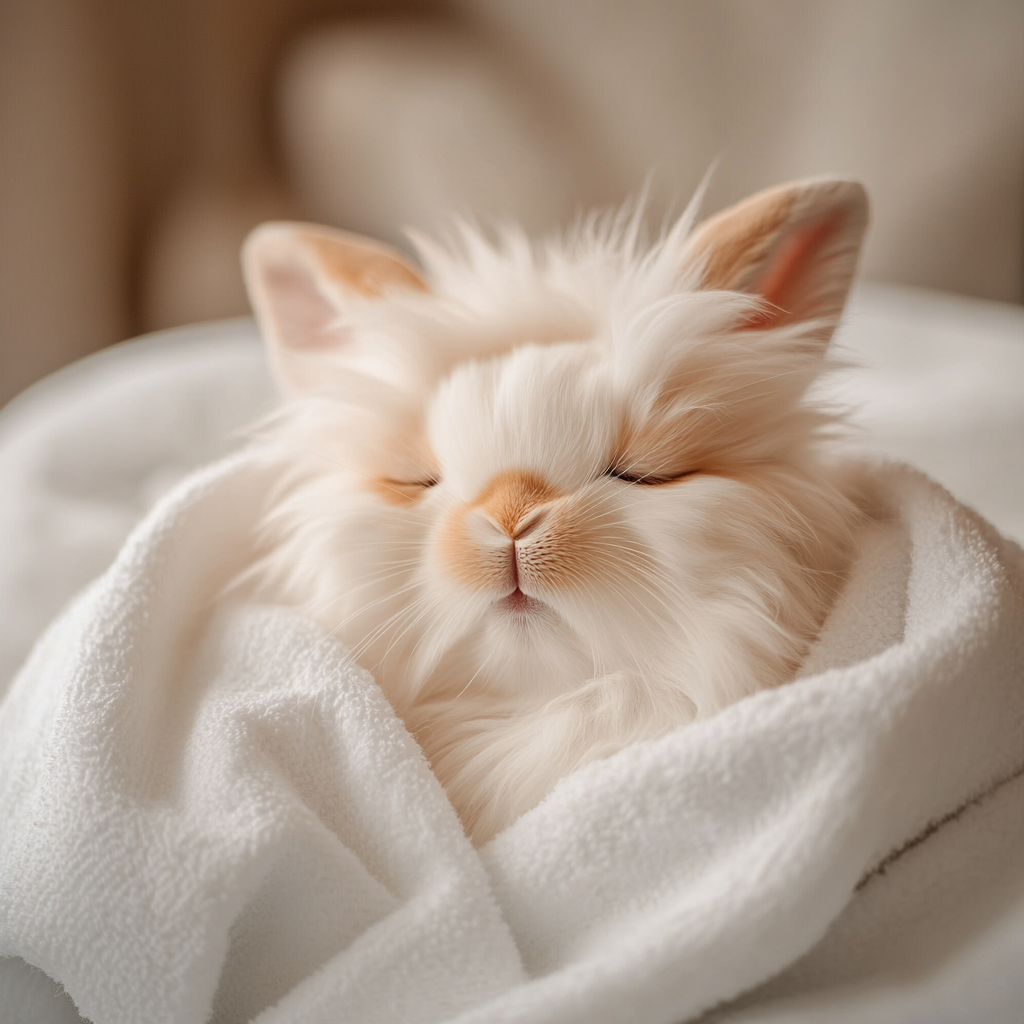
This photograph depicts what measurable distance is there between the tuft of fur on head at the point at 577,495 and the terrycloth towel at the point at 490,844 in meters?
0.06

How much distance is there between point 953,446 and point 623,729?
0.86 m

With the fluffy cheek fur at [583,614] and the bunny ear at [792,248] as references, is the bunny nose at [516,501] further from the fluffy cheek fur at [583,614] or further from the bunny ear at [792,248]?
the bunny ear at [792,248]

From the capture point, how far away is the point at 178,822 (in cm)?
65

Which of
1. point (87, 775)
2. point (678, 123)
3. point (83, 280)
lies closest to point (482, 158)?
point (678, 123)

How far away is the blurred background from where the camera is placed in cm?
157

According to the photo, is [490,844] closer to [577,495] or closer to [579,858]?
[579,858]

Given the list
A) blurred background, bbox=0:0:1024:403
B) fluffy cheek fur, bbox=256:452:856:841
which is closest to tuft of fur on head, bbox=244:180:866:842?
fluffy cheek fur, bbox=256:452:856:841

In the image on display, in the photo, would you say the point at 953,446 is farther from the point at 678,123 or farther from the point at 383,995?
the point at 383,995

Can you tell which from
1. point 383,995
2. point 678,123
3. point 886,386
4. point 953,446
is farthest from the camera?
point 678,123

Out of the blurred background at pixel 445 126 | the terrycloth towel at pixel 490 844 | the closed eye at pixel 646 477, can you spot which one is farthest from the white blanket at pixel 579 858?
the blurred background at pixel 445 126

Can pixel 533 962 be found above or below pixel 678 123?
below

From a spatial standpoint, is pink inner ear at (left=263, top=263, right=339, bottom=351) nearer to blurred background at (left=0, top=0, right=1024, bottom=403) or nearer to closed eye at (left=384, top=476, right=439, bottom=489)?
closed eye at (left=384, top=476, right=439, bottom=489)

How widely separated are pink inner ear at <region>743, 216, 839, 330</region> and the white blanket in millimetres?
252

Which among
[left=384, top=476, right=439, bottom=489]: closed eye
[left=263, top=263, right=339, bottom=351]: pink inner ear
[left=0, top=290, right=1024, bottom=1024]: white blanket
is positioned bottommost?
[left=0, top=290, right=1024, bottom=1024]: white blanket
